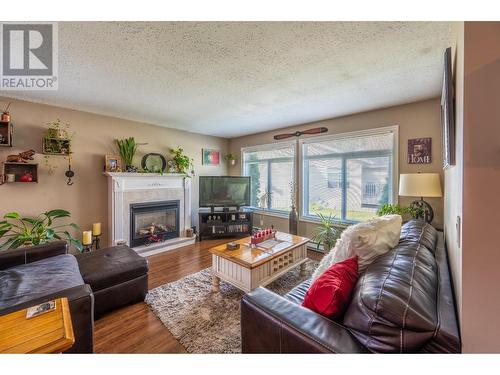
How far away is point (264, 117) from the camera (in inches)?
138

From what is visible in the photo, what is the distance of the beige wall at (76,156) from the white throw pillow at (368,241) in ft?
11.8

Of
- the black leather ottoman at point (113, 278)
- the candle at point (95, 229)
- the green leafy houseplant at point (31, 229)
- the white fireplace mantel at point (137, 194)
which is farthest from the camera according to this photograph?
the white fireplace mantel at point (137, 194)

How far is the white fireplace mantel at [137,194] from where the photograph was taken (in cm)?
328

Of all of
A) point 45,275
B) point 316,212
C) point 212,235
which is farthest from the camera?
point 212,235

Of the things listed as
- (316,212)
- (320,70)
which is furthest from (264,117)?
(316,212)

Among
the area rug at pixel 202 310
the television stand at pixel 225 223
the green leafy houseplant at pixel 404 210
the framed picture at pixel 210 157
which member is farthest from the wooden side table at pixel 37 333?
the framed picture at pixel 210 157

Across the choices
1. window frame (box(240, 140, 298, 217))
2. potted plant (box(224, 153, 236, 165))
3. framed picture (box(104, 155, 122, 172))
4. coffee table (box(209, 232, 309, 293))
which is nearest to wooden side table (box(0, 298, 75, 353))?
coffee table (box(209, 232, 309, 293))

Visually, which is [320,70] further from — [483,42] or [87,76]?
[87,76]

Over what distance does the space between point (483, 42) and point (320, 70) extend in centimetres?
143

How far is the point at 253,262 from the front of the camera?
2.00 metres

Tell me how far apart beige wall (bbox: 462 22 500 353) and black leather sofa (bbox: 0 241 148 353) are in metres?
1.90

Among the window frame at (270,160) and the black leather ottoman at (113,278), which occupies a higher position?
the window frame at (270,160)

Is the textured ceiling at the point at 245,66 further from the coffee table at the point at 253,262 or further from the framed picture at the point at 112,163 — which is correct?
the coffee table at the point at 253,262
